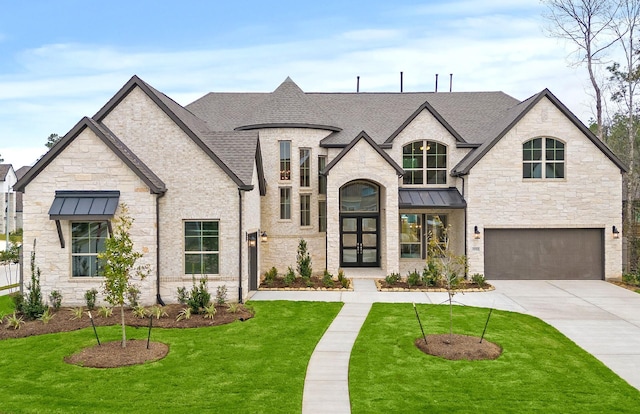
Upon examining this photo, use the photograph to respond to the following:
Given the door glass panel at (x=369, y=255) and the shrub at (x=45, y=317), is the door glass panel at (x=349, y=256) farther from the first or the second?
the shrub at (x=45, y=317)

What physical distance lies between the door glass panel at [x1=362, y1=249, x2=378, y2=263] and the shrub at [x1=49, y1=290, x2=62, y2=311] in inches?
542

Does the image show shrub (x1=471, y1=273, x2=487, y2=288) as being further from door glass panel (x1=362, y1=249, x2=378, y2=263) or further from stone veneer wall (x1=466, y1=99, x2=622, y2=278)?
door glass panel (x1=362, y1=249, x2=378, y2=263)

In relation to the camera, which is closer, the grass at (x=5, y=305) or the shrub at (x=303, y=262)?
the grass at (x=5, y=305)

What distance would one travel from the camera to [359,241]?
23.0 metres

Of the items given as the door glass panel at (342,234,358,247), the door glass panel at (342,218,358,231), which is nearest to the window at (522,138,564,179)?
the door glass panel at (342,218,358,231)

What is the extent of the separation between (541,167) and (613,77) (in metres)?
9.91

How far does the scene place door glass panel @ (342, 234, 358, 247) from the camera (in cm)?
2306

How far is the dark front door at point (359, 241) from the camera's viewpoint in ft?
75.3

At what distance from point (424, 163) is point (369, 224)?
4135 millimetres

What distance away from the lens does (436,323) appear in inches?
503

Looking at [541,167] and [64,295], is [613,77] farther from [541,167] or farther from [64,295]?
[64,295]

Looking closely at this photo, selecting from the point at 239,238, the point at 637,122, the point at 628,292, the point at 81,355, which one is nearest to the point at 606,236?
the point at 628,292

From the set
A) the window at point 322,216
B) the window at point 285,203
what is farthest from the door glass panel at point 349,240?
the window at point 285,203

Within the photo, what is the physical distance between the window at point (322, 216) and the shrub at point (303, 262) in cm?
148
